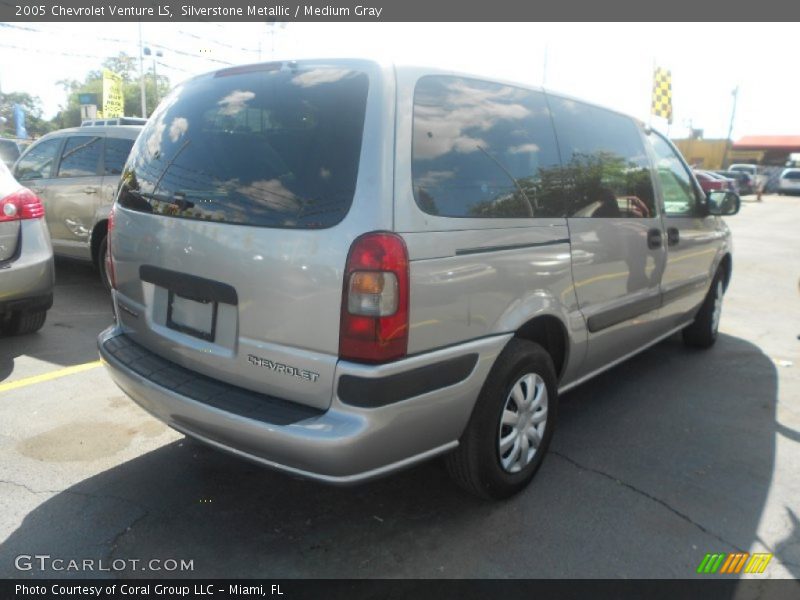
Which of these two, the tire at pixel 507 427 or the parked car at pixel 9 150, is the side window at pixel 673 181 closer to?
the tire at pixel 507 427

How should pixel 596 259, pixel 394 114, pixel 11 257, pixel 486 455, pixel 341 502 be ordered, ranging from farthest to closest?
pixel 11 257
pixel 596 259
pixel 341 502
pixel 486 455
pixel 394 114

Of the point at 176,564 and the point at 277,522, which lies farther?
→ the point at 277,522

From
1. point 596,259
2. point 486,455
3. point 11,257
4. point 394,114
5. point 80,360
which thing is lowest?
point 80,360

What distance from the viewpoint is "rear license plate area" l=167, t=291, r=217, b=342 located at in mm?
2477

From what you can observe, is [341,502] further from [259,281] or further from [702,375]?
[702,375]

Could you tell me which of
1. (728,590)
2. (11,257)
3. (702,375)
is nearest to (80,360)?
(11,257)

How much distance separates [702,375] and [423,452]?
3213 mm

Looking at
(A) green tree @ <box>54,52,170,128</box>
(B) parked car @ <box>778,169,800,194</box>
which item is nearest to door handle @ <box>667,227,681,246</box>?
(B) parked car @ <box>778,169,800,194</box>

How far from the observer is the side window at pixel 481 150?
2359mm

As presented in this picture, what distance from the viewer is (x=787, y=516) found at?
282cm

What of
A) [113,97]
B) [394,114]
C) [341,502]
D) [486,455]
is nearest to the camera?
[394,114]

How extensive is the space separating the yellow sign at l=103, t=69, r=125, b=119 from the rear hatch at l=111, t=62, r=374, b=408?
26574mm

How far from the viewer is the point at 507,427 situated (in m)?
2.78

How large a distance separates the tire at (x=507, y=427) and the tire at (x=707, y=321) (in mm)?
2811
